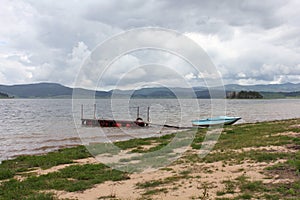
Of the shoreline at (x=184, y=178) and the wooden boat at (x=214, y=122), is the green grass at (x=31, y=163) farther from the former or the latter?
the wooden boat at (x=214, y=122)

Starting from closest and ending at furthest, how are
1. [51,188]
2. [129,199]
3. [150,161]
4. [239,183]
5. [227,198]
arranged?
[227,198] → [129,199] → [239,183] → [51,188] → [150,161]

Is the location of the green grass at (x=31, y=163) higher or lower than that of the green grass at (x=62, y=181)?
lower

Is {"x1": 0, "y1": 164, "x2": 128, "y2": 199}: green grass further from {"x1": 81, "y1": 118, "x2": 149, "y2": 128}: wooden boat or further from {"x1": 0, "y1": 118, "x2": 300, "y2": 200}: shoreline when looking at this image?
{"x1": 81, "y1": 118, "x2": 149, "y2": 128}: wooden boat

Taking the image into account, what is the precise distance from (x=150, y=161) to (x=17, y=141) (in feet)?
72.0

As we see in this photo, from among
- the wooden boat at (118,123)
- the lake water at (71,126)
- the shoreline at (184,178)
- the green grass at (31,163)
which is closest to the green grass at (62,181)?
the shoreline at (184,178)

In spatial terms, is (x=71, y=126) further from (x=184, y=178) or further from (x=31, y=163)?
(x=184, y=178)

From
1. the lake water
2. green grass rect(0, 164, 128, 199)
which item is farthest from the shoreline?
the lake water

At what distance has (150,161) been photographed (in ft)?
47.5

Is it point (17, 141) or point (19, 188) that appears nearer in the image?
point (19, 188)

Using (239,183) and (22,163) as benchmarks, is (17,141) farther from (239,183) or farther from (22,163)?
(239,183)

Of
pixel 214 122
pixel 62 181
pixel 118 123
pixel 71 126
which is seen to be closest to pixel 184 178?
pixel 62 181

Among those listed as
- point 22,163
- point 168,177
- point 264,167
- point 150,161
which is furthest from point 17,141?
point 264,167

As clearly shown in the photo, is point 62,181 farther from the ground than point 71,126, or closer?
farther from the ground

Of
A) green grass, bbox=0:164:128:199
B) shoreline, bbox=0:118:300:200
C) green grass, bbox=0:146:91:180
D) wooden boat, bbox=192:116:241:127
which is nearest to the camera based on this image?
shoreline, bbox=0:118:300:200
